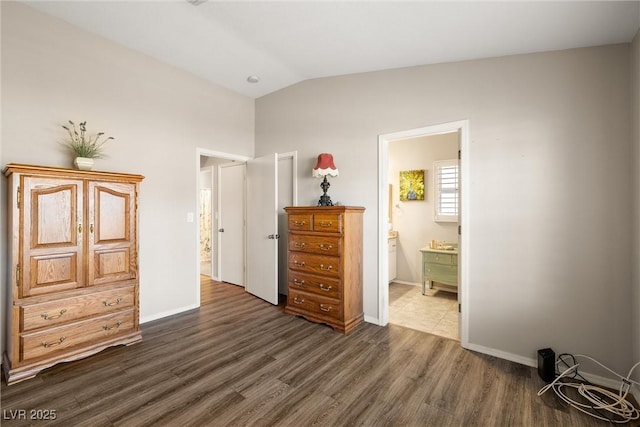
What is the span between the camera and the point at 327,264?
129 inches

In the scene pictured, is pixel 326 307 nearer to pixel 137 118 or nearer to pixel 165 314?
pixel 165 314

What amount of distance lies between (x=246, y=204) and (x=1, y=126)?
2.70 m

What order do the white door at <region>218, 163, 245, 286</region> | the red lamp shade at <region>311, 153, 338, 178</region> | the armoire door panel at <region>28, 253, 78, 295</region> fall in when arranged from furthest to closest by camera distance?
the white door at <region>218, 163, 245, 286</region> → the red lamp shade at <region>311, 153, 338, 178</region> → the armoire door panel at <region>28, 253, 78, 295</region>

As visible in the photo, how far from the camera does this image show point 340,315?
318 centimetres

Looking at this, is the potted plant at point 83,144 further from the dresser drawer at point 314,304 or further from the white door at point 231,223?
the dresser drawer at point 314,304

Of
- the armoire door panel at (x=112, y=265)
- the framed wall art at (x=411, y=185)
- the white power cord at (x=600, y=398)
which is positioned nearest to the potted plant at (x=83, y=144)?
the armoire door panel at (x=112, y=265)

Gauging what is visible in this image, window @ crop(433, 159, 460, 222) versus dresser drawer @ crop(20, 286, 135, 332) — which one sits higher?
window @ crop(433, 159, 460, 222)

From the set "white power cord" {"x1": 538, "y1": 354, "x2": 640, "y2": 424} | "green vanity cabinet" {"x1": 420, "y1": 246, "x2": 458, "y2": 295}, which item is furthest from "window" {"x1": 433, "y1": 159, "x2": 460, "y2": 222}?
"white power cord" {"x1": 538, "y1": 354, "x2": 640, "y2": 424}

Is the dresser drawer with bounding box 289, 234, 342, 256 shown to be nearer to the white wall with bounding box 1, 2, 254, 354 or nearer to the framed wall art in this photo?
the white wall with bounding box 1, 2, 254, 354

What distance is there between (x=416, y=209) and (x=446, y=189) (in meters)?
0.59

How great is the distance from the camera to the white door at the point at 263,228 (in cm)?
399

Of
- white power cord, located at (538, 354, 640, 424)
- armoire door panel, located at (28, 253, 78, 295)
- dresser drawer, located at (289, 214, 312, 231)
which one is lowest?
white power cord, located at (538, 354, 640, 424)

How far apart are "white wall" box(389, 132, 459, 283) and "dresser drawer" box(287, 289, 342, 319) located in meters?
2.36

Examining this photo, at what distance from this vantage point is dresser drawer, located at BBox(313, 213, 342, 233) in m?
3.18
